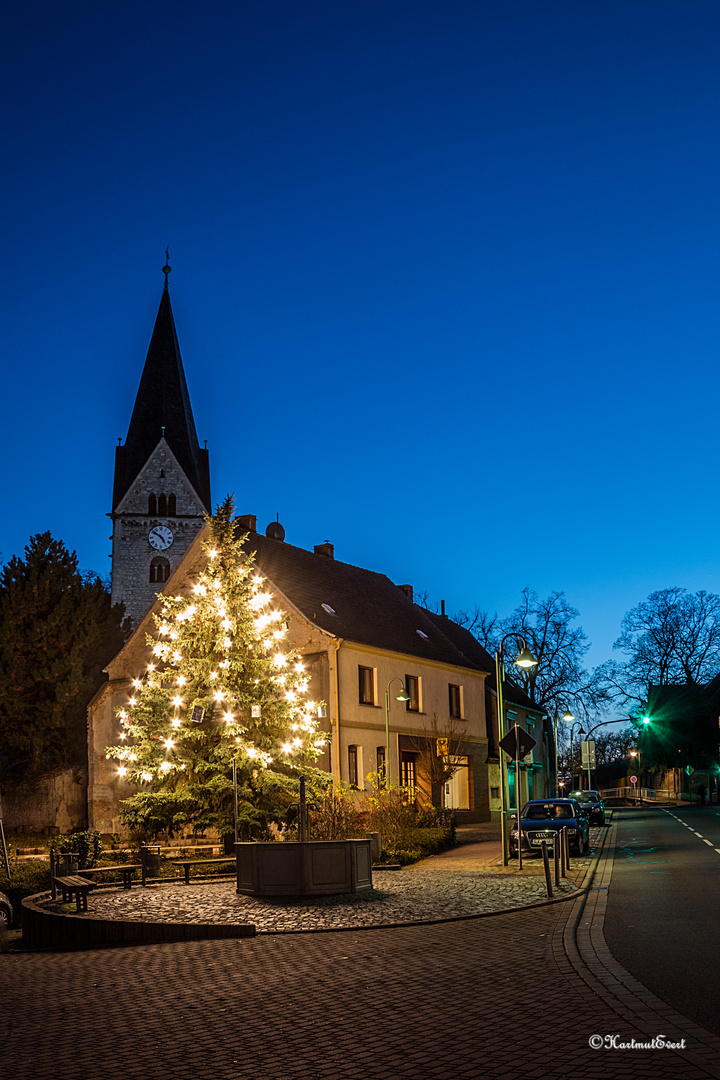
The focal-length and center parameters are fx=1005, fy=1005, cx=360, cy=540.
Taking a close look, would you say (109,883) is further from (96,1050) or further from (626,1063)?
(626,1063)

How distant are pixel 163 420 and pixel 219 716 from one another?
50.9 m

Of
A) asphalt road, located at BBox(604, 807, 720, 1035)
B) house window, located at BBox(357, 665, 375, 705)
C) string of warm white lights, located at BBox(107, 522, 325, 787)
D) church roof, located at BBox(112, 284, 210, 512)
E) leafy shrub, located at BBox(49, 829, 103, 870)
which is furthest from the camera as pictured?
church roof, located at BBox(112, 284, 210, 512)

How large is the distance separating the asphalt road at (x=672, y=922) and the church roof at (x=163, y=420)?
5200cm

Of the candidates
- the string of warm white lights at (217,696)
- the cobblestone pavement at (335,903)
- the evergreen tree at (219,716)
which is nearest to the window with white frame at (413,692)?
the evergreen tree at (219,716)

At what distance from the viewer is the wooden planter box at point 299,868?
16.1m

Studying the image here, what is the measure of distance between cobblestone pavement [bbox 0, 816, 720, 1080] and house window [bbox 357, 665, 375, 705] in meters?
23.8

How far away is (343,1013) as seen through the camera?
7941 millimetres

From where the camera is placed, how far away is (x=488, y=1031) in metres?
7.22

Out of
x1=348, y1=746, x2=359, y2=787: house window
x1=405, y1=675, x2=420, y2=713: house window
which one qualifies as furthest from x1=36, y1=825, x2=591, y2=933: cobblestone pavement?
x1=405, y1=675, x2=420, y2=713: house window

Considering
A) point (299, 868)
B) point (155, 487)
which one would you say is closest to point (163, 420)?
point (155, 487)

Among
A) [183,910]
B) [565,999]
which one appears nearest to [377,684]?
[183,910]

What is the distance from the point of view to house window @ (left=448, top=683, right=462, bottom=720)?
141ft

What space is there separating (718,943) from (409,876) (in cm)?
987

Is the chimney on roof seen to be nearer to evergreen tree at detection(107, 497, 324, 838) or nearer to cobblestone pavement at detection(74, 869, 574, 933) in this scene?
evergreen tree at detection(107, 497, 324, 838)
